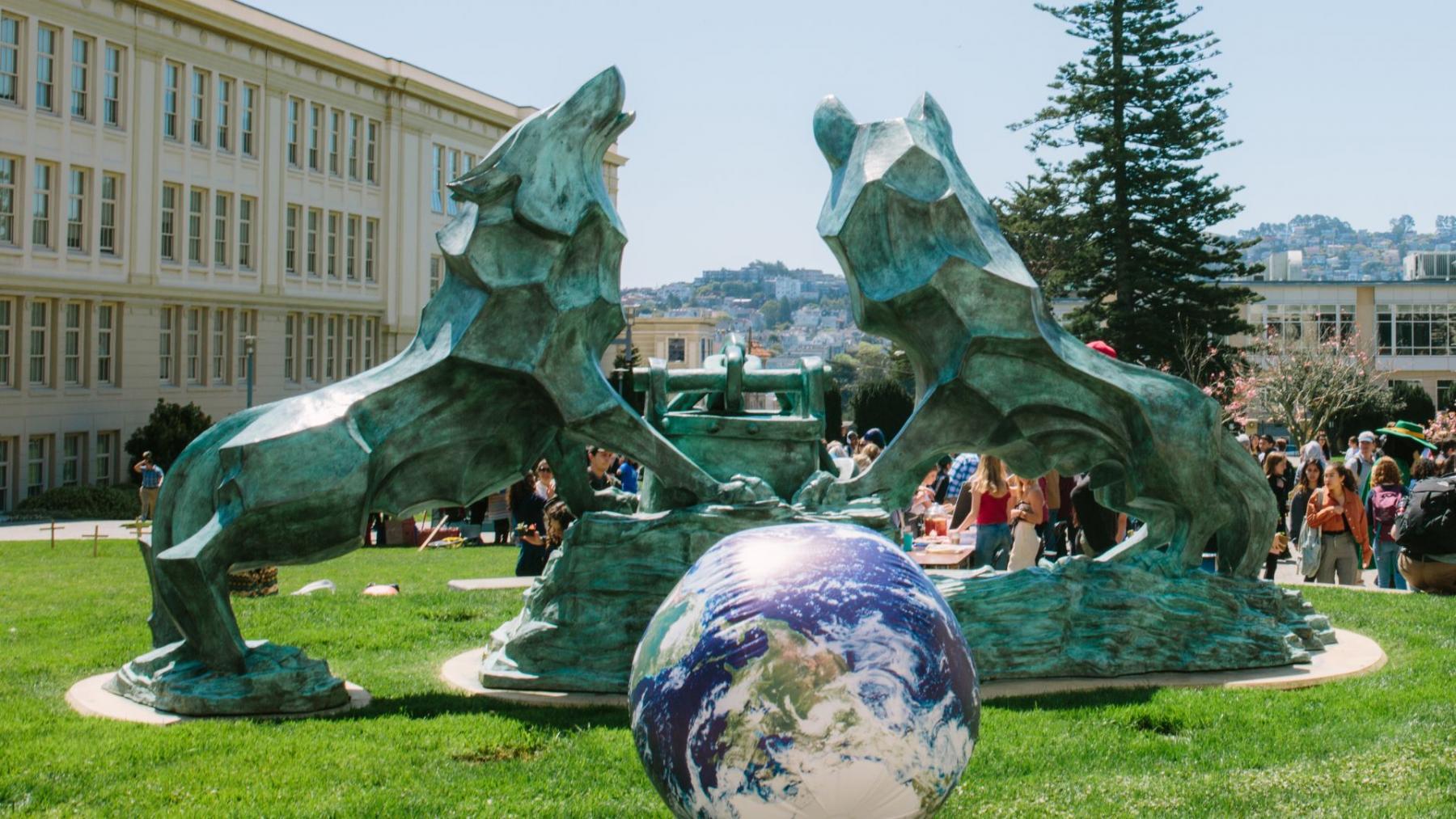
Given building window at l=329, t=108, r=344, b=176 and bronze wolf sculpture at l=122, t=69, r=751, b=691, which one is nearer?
bronze wolf sculpture at l=122, t=69, r=751, b=691

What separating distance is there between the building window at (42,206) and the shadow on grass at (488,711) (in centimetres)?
2973

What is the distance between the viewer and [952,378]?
9.81 m

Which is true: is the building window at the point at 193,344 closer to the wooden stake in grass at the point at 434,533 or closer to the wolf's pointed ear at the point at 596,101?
the wooden stake in grass at the point at 434,533

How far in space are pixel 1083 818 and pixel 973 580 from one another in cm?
339

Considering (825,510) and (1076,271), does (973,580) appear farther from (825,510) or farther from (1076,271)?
(1076,271)

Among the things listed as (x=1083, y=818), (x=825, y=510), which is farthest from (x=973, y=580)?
(x=1083, y=818)

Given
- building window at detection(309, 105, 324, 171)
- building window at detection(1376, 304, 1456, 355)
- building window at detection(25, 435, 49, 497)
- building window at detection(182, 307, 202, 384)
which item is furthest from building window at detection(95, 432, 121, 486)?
building window at detection(1376, 304, 1456, 355)

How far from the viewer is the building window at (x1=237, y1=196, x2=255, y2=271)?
41938mm

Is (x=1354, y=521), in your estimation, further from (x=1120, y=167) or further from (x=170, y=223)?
(x=170, y=223)

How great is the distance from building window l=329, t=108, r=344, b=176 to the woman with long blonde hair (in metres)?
35.2

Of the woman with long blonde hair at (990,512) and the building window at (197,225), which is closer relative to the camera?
the woman with long blonde hair at (990,512)

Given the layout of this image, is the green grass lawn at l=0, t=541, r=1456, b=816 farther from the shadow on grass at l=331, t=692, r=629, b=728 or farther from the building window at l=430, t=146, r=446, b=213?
the building window at l=430, t=146, r=446, b=213

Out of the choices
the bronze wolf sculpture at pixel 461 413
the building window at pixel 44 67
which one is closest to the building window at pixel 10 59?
the building window at pixel 44 67

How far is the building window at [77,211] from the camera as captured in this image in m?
35.9
